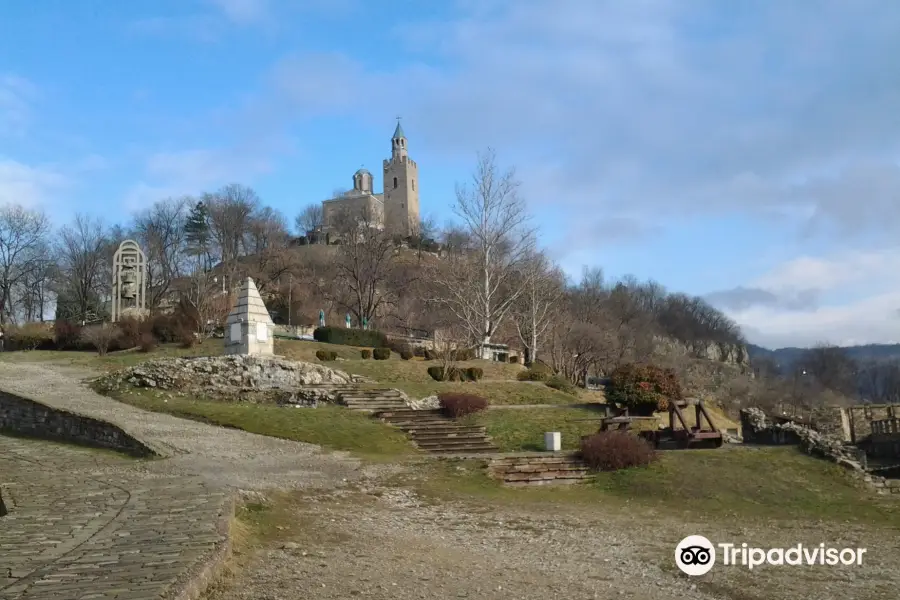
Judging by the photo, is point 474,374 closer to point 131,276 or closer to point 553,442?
point 553,442

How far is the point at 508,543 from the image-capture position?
8.54 meters

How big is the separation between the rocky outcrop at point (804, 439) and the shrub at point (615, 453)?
4.25 meters

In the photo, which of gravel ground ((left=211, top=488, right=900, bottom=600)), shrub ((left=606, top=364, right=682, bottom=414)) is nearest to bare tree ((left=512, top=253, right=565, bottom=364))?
shrub ((left=606, top=364, right=682, bottom=414))

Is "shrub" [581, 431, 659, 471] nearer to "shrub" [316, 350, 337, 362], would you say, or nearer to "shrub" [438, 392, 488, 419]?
"shrub" [438, 392, 488, 419]

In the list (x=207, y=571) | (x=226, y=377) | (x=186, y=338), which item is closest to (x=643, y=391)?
(x=226, y=377)

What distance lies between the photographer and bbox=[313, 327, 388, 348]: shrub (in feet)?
123

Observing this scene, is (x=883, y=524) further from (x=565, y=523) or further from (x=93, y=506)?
(x=93, y=506)

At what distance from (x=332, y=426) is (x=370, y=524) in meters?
9.41

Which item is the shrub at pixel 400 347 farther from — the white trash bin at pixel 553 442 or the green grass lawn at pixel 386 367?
the white trash bin at pixel 553 442

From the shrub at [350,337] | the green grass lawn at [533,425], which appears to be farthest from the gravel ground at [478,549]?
the shrub at [350,337]

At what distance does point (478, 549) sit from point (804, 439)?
12364 mm

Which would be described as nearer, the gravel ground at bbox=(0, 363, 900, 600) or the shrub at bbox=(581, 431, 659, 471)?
the gravel ground at bbox=(0, 363, 900, 600)

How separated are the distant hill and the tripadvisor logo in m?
103

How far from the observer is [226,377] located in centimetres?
2303
